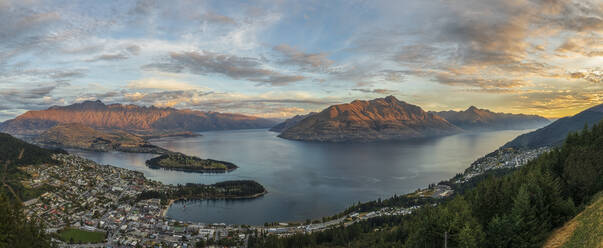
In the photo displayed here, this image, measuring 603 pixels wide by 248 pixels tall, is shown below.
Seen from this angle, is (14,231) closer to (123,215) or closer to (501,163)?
(123,215)

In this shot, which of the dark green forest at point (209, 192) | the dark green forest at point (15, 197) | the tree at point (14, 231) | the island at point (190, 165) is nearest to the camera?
the tree at point (14, 231)

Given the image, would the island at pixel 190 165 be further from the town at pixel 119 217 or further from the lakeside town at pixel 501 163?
the lakeside town at pixel 501 163

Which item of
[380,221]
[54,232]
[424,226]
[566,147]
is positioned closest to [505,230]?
[424,226]

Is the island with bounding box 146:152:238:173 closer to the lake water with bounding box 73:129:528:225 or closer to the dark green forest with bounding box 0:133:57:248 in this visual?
the lake water with bounding box 73:129:528:225

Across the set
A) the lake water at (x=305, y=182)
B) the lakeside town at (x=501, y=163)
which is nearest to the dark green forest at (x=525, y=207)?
the lake water at (x=305, y=182)

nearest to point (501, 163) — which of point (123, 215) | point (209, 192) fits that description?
point (209, 192)

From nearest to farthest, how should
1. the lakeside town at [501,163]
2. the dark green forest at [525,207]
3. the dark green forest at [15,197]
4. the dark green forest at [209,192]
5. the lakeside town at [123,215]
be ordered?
the dark green forest at [525,207] → the dark green forest at [15,197] → the lakeside town at [123,215] → the dark green forest at [209,192] → the lakeside town at [501,163]
